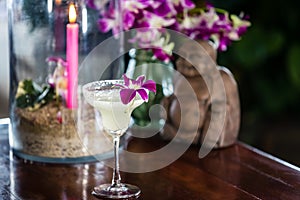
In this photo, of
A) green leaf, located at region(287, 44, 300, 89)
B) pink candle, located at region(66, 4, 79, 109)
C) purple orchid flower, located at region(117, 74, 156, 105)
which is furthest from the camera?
green leaf, located at region(287, 44, 300, 89)

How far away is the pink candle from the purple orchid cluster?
7 centimetres

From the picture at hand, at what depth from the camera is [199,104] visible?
132 cm

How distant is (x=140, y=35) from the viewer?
51.7 inches

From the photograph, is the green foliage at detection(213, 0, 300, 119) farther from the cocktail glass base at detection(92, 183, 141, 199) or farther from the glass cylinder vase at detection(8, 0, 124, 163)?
the cocktail glass base at detection(92, 183, 141, 199)

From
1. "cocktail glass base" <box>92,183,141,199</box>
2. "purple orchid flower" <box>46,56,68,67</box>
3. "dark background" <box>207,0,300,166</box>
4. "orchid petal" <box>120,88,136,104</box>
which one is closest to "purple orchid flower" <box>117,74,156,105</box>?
"orchid petal" <box>120,88,136,104</box>

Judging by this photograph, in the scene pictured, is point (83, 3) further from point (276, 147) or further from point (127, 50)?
point (276, 147)

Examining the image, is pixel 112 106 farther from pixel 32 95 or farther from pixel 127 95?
pixel 32 95

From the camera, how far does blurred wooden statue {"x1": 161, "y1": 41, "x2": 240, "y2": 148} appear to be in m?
1.32

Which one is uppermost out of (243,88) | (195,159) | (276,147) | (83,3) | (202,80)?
(83,3)

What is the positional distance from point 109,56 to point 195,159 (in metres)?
0.26

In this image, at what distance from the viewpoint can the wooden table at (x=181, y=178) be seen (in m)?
1.09

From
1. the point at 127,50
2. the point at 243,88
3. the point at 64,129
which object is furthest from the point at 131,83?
the point at 243,88

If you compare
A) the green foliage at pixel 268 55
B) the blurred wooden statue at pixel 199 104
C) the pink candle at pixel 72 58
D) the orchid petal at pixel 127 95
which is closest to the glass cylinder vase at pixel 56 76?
the pink candle at pixel 72 58

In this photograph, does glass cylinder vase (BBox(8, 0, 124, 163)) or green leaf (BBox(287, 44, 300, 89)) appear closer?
glass cylinder vase (BBox(8, 0, 124, 163))
